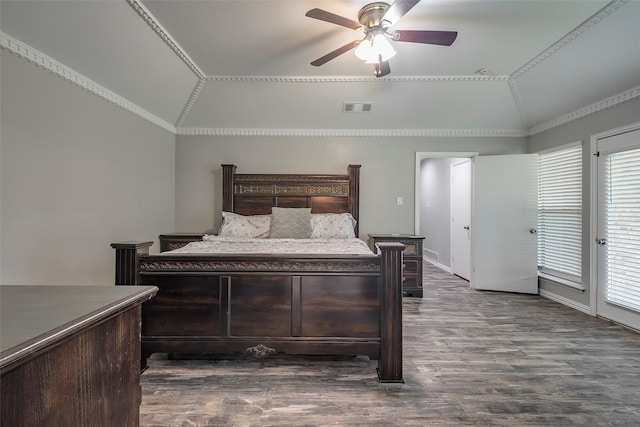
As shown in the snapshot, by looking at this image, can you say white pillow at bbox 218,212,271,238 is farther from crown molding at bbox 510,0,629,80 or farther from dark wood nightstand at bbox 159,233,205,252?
crown molding at bbox 510,0,629,80

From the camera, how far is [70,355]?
0.65 metres

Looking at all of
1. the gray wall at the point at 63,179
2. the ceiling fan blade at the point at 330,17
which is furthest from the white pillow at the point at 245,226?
the ceiling fan blade at the point at 330,17

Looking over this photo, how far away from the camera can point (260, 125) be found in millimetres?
4172

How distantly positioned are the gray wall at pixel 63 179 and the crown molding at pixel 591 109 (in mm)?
5251

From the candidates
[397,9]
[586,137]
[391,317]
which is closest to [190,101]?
[397,9]

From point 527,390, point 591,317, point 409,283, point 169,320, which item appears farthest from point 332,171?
point 591,317

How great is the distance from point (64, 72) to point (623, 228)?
545cm

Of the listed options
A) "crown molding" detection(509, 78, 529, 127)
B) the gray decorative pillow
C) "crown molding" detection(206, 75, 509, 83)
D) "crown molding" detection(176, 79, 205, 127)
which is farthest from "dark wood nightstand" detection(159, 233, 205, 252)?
Answer: "crown molding" detection(509, 78, 529, 127)

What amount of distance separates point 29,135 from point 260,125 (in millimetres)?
2544

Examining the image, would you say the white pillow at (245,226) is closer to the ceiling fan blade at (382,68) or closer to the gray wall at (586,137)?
the ceiling fan blade at (382,68)

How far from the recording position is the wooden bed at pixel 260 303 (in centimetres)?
197

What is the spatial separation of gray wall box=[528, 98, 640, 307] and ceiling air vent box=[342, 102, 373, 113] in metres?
2.48

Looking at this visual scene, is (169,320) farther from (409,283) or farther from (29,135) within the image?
(409,283)

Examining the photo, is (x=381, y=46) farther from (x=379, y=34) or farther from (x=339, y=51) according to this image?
(x=339, y=51)
